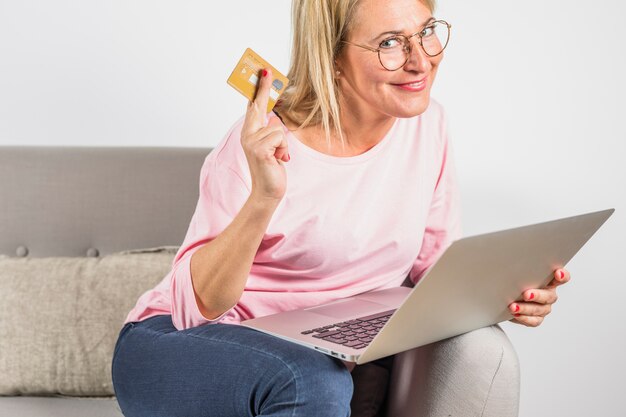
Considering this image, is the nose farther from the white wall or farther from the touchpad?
the white wall

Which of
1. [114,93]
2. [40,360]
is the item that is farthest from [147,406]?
[114,93]

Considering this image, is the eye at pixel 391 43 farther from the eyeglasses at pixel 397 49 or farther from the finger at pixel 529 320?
the finger at pixel 529 320

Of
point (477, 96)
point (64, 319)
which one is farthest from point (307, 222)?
point (477, 96)

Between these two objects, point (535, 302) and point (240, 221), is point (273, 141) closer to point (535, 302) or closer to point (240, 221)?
point (240, 221)

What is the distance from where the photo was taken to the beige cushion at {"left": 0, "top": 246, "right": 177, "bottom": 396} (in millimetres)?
1795

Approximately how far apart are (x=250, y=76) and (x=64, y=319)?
83 cm

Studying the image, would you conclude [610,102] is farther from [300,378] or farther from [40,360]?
[40,360]

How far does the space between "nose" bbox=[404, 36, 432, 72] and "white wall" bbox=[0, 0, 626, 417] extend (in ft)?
2.57

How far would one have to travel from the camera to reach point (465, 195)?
2.30 metres

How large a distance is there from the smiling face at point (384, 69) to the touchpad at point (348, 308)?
342mm

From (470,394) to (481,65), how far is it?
116 cm

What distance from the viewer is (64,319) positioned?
Result: 71.8 inches

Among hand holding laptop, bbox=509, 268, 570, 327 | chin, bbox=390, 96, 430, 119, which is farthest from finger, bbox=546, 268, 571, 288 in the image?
chin, bbox=390, 96, 430, 119


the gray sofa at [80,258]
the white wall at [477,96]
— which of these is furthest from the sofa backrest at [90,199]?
the white wall at [477,96]
